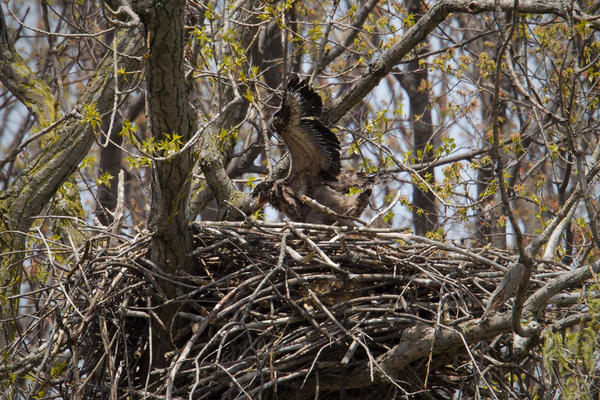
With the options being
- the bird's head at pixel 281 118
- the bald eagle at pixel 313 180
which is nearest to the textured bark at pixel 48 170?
the bald eagle at pixel 313 180

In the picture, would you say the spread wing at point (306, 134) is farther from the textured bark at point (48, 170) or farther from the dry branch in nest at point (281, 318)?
the textured bark at point (48, 170)

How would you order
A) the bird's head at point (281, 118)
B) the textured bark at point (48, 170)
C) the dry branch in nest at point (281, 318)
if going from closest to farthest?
the dry branch in nest at point (281, 318), the bird's head at point (281, 118), the textured bark at point (48, 170)

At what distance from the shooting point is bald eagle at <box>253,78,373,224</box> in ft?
16.9

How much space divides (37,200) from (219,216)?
1.51m

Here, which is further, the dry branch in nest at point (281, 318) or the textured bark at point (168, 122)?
the dry branch in nest at point (281, 318)

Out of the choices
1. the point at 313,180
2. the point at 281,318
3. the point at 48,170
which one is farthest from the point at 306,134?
the point at 48,170

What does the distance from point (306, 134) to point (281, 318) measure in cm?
148

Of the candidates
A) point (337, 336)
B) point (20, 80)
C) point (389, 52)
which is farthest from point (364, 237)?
point (20, 80)

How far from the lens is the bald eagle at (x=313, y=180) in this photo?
16.9 feet

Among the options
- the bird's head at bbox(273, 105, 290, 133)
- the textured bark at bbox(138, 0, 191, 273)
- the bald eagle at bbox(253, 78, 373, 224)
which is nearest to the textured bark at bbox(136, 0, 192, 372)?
the textured bark at bbox(138, 0, 191, 273)

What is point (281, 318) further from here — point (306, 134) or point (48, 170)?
point (48, 170)

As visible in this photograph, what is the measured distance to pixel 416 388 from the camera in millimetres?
4520

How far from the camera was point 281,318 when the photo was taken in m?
4.48

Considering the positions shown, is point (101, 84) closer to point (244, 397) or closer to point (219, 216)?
point (219, 216)
